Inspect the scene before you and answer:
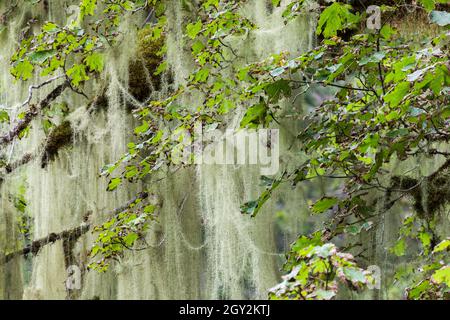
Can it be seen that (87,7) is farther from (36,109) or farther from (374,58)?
(374,58)

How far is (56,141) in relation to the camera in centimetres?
372

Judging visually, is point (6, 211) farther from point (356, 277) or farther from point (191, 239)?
point (356, 277)

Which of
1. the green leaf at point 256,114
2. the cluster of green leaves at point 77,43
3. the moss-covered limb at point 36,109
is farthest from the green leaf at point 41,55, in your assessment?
the green leaf at point 256,114

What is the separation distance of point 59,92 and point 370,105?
1.57 m

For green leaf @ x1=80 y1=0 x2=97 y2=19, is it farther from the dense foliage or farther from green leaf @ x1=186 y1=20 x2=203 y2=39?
green leaf @ x1=186 y1=20 x2=203 y2=39

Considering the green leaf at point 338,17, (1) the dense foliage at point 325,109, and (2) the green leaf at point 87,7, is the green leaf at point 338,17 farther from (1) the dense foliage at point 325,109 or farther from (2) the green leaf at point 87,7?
(2) the green leaf at point 87,7

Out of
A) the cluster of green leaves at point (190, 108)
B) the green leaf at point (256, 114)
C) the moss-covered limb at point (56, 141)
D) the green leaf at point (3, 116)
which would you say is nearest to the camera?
the green leaf at point (256, 114)

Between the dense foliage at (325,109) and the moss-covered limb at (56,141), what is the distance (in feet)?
0.86

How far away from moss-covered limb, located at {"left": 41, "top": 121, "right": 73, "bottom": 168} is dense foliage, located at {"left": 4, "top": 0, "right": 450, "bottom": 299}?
0.86ft

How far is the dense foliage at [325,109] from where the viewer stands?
233 centimetres

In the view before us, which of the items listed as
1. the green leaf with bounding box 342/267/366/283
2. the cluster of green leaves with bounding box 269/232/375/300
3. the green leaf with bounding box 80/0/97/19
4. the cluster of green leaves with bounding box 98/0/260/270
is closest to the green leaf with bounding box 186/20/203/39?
the cluster of green leaves with bounding box 98/0/260/270

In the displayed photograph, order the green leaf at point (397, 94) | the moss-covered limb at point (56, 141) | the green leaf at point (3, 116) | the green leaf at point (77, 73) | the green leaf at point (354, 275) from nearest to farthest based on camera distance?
the green leaf at point (354, 275) → the green leaf at point (397, 94) → the green leaf at point (77, 73) → the green leaf at point (3, 116) → the moss-covered limb at point (56, 141)
